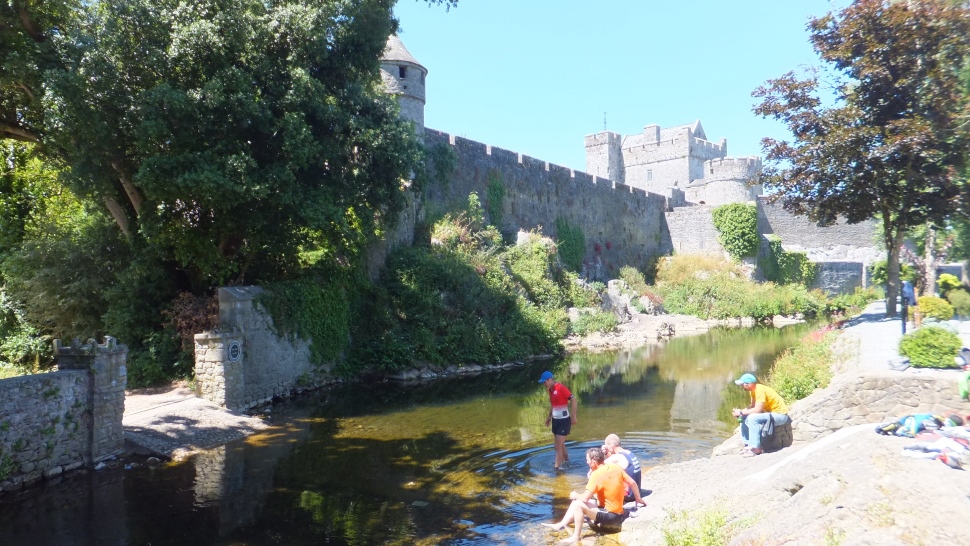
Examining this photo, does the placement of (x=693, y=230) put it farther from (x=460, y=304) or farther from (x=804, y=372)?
(x=804, y=372)

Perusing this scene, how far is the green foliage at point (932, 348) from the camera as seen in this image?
8.77 m

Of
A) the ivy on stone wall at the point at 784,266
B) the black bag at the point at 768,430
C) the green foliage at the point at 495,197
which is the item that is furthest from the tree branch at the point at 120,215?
the ivy on stone wall at the point at 784,266

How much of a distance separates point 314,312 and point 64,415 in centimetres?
677

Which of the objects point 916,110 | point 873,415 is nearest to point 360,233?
point 873,415

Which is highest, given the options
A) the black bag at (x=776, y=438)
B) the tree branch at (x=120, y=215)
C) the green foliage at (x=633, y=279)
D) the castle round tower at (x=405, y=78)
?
the castle round tower at (x=405, y=78)

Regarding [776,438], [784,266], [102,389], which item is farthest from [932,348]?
[784,266]

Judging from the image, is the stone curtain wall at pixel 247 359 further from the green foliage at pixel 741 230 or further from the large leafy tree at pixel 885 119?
the green foliage at pixel 741 230

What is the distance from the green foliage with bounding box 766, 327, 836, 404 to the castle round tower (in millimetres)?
14061

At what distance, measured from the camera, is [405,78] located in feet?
71.9

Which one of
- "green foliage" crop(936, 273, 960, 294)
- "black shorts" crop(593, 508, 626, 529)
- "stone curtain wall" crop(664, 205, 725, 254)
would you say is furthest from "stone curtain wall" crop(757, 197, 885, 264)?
"black shorts" crop(593, 508, 626, 529)

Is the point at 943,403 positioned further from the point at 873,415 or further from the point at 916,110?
the point at 916,110

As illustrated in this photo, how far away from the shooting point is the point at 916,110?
48.4 ft

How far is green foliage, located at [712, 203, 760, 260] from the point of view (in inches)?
1421

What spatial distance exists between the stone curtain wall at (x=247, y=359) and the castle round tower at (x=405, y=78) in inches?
409
